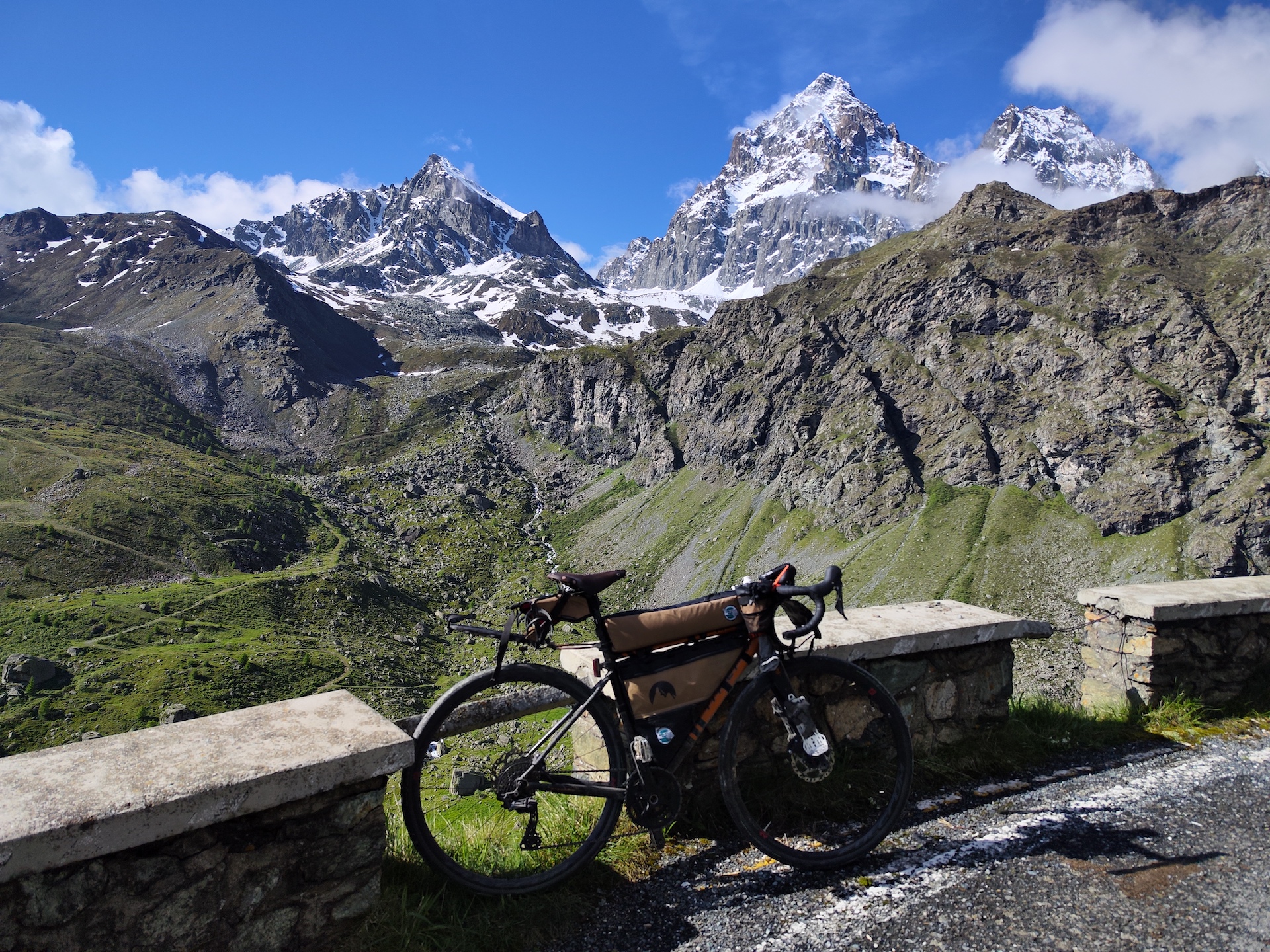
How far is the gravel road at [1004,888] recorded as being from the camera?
12.2 feet

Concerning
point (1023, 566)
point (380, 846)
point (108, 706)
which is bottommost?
point (108, 706)

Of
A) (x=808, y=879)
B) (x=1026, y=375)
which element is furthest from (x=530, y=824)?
(x=1026, y=375)

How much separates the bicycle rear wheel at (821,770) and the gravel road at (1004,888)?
0.23m

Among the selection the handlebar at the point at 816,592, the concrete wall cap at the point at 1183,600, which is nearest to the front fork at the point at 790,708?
the handlebar at the point at 816,592

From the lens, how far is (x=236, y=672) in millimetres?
91938

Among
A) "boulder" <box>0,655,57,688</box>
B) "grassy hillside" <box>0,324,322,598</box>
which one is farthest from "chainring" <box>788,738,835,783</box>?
"grassy hillside" <box>0,324,322,598</box>

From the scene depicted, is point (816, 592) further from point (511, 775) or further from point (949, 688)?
→ point (949, 688)

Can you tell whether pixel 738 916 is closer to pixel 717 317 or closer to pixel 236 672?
pixel 236 672

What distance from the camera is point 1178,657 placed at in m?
7.62

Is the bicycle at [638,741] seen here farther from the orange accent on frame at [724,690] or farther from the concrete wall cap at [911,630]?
the concrete wall cap at [911,630]

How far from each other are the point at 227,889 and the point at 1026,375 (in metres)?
164

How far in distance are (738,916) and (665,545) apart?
14875cm

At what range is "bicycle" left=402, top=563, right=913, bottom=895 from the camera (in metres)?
4.54

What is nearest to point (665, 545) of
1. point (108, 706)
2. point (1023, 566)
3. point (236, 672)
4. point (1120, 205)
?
point (1023, 566)
